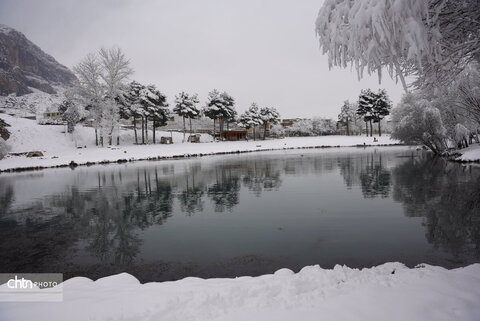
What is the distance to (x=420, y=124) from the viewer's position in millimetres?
32656

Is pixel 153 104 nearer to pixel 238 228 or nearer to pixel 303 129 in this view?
pixel 238 228

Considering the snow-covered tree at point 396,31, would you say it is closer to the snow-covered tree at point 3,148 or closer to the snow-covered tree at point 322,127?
the snow-covered tree at point 3,148

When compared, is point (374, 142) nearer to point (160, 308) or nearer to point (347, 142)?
point (347, 142)

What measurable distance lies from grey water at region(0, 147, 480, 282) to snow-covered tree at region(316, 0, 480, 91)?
180 inches

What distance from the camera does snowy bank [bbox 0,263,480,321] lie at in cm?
420

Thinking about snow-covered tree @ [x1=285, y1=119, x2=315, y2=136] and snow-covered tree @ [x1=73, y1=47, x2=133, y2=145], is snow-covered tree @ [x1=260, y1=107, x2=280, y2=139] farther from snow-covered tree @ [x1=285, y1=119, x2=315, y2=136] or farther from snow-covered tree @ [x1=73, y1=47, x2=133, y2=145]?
snow-covered tree @ [x1=73, y1=47, x2=133, y2=145]

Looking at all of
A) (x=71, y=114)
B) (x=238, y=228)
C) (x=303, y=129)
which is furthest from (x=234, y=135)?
(x=238, y=228)

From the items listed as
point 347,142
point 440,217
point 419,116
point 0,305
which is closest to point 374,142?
point 347,142

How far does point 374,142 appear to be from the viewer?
69375 mm

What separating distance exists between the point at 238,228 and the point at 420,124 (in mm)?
30360

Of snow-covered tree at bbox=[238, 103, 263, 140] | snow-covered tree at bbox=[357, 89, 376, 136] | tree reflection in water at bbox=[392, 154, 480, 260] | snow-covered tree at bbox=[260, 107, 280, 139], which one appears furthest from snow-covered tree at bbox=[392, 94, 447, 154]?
snow-covered tree at bbox=[260, 107, 280, 139]

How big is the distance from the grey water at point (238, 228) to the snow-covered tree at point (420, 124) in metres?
14.3

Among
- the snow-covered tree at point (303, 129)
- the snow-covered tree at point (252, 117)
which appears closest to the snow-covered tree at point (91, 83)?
the snow-covered tree at point (252, 117)

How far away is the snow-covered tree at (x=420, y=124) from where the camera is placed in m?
31.0
